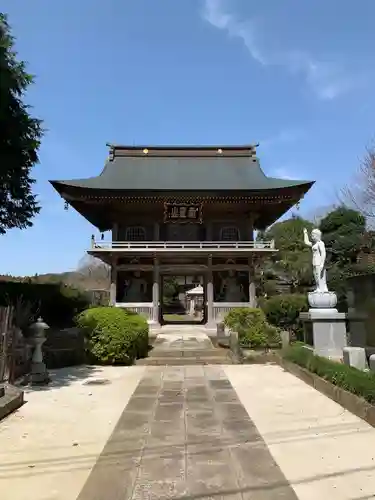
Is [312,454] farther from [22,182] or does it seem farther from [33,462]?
[22,182]

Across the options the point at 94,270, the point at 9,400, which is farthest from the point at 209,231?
the point at 94,270

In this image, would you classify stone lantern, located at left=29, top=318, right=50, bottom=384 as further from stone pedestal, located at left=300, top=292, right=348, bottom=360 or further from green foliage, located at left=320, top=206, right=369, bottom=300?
green foliage, located at left=320, top=206, right=369, bottom=300

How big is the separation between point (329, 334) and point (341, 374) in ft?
13.2

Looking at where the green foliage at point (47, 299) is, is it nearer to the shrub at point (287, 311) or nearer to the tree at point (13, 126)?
the tree at point (13, 126)

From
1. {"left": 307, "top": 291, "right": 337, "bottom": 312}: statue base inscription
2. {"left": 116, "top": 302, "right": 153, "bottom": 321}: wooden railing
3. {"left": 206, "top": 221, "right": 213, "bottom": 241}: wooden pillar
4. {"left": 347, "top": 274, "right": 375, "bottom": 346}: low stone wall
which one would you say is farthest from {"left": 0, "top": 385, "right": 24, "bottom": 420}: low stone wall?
{"left": 206, "top": 221, "right": 213, "bottom": 241}: wooden pillar

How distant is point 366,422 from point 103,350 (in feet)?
23.8

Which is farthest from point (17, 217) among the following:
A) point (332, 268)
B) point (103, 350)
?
point (332, 268)

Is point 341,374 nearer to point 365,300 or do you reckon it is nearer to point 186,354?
point 365,300

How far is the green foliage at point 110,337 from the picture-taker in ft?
35.7

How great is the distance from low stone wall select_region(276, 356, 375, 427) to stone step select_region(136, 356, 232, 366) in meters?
2.85

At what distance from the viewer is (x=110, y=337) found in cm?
1095

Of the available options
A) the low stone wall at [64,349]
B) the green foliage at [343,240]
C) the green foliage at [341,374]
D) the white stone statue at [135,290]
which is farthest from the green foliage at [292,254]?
the low stone wall at [64,349]

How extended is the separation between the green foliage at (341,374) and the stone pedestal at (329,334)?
107cm

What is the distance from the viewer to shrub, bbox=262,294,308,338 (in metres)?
17.4
